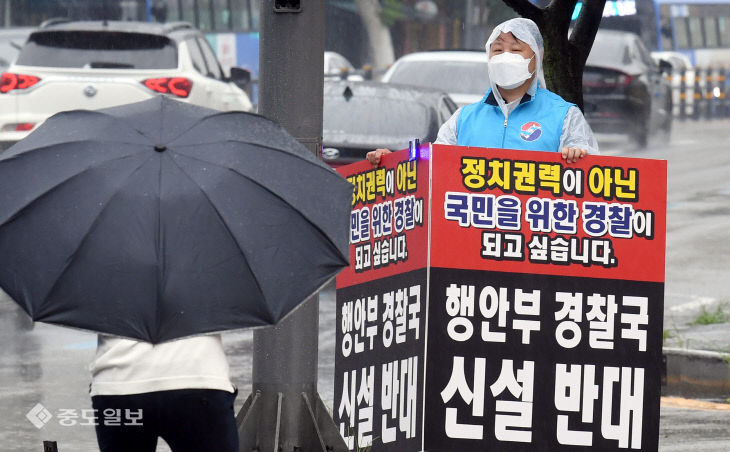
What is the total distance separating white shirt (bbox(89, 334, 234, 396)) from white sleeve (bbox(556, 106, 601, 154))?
6.75ft

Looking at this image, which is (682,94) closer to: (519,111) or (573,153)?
(519,111)

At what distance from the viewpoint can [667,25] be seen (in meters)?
38.0

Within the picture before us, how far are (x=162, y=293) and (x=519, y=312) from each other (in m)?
1.96

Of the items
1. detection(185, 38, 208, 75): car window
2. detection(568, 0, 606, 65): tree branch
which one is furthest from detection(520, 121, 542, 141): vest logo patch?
detection(185, 38, 208, 75): car window

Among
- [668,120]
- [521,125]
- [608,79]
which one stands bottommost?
[668,120]

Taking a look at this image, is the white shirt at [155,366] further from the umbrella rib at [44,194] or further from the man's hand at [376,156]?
the man's hand at [376,156]

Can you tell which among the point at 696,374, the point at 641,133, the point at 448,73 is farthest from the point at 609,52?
the point at 696,374

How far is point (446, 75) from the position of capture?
18.3m

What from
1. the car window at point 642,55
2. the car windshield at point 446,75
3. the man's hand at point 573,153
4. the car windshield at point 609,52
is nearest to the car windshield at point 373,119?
the car windshield at point 446,75

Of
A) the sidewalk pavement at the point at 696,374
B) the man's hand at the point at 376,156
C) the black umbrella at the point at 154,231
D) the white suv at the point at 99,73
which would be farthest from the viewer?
the white suv at the point at 99,73

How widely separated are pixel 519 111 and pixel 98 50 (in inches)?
427

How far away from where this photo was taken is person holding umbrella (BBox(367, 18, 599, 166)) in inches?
198

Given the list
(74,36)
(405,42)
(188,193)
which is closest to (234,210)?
(188,193)

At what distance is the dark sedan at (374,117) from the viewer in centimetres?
1150
